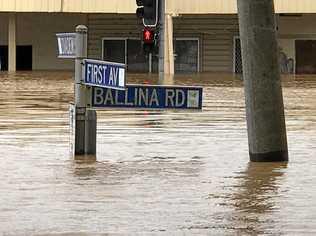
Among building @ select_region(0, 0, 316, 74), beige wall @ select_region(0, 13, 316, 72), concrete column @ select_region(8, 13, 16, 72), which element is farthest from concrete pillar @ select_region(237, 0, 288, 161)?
concrete column @ select_region(8, 13, 16, 72)

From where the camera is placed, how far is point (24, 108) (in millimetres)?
21703

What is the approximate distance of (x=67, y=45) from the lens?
41.0 ft

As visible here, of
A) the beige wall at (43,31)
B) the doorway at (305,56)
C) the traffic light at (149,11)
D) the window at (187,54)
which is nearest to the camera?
the traffic light at (149,11)

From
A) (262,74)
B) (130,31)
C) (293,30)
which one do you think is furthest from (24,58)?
(262,74)

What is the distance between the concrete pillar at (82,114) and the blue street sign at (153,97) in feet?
0.66

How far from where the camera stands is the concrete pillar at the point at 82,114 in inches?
474

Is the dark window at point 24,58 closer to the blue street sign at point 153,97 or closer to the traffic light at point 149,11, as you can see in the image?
the traffic light at point 149,11

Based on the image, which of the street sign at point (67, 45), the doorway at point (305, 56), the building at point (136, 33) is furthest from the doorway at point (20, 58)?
the street sign at point (67, 45)

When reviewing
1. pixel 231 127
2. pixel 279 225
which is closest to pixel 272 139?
pixel 279 225

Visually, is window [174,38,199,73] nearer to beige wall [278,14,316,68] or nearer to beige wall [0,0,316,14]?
beige wall [0,0,316,14]

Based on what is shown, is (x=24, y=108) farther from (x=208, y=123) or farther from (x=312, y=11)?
(x=312, y=11)

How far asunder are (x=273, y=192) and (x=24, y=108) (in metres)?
13.0

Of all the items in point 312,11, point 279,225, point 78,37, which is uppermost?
point 312,11

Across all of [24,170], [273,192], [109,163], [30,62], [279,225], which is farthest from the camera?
[30,62]
